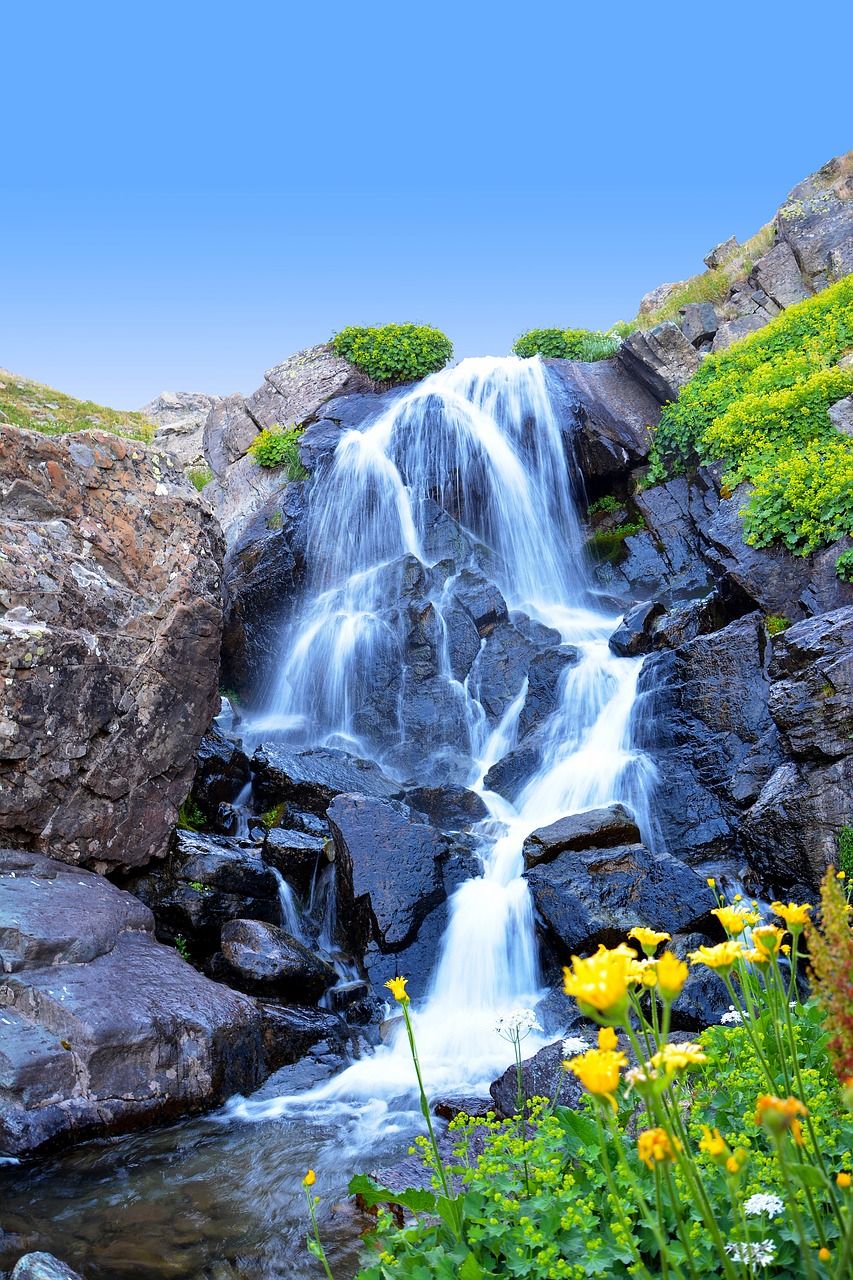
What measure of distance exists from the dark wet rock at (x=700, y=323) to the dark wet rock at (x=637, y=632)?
999cm

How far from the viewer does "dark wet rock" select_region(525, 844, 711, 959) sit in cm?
730

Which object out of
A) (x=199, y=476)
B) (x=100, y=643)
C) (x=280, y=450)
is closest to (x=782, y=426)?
(x=280, y=450)

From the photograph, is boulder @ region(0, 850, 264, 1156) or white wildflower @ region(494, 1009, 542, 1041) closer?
white wildflower @ region(494, 1009, 542, 1041)

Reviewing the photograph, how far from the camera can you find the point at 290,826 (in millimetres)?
9773

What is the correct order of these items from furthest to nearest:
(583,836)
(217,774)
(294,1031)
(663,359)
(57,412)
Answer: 1. (57,412)
2. (663,359)
3. (217,774)
4. (583,836)
5. (294,1031)

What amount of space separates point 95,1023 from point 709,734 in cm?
675

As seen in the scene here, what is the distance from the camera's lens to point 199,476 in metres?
22.4

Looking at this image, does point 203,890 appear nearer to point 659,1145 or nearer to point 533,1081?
point 533,1081

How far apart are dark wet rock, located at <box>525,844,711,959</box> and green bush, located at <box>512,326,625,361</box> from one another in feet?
44.9

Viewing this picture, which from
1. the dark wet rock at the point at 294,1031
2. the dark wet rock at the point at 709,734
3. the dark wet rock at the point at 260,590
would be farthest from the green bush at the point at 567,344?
the dark wet rock at the point at 294,1031

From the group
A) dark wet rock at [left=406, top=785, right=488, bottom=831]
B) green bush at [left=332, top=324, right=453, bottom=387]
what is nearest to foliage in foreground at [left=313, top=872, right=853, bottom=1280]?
dark wet rock at [left=406, top=785, right=488, bottom=831]

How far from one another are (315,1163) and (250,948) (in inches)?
88.6

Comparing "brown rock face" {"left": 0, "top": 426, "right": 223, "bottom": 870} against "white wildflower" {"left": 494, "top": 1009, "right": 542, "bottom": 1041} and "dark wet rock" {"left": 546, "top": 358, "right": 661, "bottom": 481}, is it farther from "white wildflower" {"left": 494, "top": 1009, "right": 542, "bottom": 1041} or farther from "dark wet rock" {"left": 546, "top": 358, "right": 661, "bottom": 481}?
"dark wet rock" {"left": 546, "top": 358, "right": 661, "bottom": 481}

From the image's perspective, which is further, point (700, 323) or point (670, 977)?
point (700, 323)
